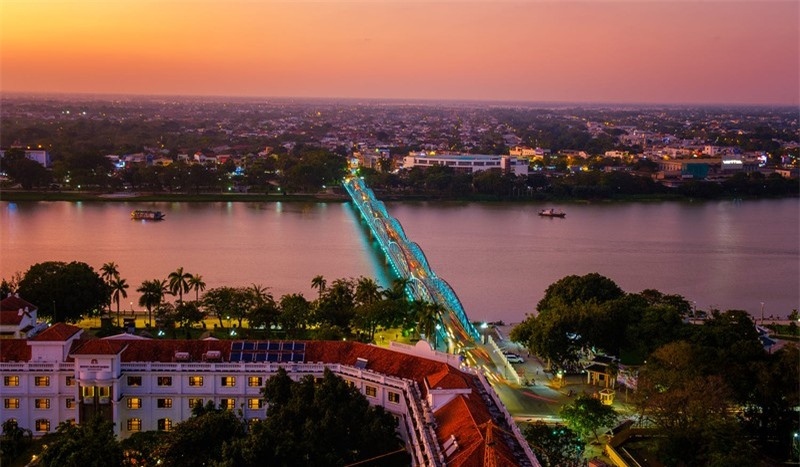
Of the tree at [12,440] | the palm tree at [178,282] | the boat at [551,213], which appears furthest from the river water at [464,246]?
the tree at [12,440]

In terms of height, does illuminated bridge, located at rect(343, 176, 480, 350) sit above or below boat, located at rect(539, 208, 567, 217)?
above

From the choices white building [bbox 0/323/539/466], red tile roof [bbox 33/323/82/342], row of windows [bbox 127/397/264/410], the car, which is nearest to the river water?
the car

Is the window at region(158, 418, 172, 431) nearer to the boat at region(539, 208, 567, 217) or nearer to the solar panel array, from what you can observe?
the solar panel array

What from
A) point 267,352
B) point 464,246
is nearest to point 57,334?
point 267,352

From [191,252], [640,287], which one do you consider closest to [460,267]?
[640,287]

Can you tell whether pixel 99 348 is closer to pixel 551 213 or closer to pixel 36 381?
pixel 36 381

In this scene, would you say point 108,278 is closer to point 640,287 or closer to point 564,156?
point 640,287
